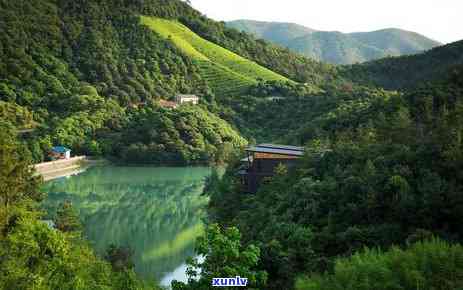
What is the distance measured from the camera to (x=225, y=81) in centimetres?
9375

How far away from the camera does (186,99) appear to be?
8338cm

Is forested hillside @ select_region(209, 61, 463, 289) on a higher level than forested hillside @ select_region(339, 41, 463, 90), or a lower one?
lower

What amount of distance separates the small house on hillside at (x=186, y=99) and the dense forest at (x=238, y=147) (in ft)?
3.15

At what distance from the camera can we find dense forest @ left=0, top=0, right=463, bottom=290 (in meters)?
13.3

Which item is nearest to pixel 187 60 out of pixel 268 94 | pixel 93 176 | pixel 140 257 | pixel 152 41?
pixel 152 41

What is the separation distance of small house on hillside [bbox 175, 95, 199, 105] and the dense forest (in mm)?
959

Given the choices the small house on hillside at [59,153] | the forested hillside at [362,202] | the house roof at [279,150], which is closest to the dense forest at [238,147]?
the forested hillside at [362,202]

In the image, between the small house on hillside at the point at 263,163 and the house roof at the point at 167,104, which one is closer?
the small house on hillside at the point at 263,163

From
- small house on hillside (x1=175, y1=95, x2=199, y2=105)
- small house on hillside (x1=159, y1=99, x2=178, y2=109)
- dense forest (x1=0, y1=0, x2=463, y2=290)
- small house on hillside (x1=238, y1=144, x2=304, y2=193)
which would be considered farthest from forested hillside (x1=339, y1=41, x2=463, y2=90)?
small house on hillside (x1=238, y1=144, x2=304, y2=193)

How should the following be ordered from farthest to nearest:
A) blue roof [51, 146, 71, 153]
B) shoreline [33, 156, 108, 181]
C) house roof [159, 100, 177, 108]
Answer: house roof [159, 100, 177, 108]
blue roof [51, 146, 71, 153]
shoreline [33, 156, 108, 181]

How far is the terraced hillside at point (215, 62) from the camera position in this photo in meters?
92.6

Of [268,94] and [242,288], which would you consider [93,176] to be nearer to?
[268,94]

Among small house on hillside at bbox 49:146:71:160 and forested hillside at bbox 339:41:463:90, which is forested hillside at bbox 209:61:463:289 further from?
forested hillside at bbox 339:41:463:90

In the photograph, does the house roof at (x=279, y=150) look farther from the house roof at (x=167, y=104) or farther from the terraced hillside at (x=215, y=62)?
the terraced hillside at (x=215, y=62)
